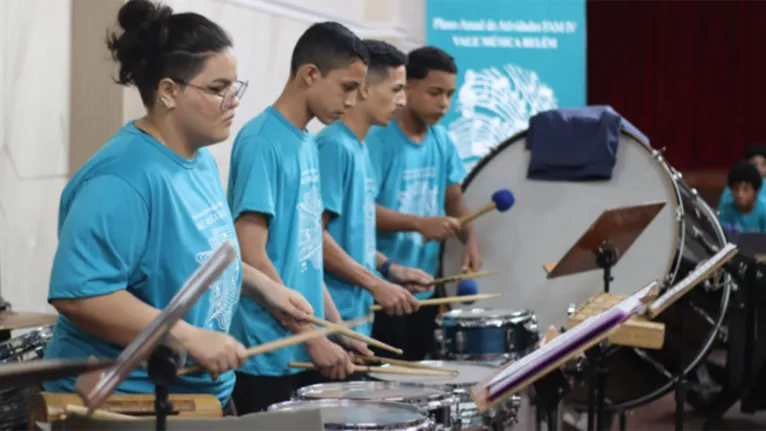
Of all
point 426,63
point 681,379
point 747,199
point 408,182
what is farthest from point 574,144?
point 747,199

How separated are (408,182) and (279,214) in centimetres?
148

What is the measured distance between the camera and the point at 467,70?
5969 millimetres

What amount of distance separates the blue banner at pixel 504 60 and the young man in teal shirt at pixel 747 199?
5.30 feet

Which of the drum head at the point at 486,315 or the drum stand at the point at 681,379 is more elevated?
the drum head at the point at 486,315

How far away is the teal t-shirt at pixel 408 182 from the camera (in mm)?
4262

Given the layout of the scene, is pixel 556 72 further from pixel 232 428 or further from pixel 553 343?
pixel 232 428

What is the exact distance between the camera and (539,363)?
6.48 ft

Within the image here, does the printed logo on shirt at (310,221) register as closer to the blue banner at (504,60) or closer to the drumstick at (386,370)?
the drumstick at (386,370)

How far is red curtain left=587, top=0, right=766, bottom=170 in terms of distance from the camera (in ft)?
36.0

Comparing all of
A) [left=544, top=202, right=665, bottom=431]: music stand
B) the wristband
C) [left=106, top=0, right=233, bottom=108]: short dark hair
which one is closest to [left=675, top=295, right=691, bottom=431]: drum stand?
[left=544, top=202, right=665, bottom=431]: music stand

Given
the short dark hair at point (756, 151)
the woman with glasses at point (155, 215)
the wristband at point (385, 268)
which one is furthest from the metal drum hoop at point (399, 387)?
the short dark hair at point (756, 151)

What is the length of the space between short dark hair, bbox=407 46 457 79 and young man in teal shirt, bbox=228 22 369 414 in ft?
4.85

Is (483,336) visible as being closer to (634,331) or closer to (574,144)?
(634,331)

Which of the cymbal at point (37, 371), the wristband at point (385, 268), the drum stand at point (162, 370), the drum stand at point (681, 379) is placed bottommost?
the drum stand at point (681, 379)
